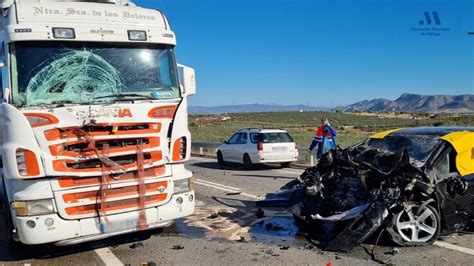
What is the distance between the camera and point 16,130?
511 centimetres

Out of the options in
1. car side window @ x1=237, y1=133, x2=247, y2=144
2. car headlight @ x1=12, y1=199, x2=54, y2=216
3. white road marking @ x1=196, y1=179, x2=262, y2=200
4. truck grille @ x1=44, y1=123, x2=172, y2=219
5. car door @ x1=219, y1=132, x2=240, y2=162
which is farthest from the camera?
car door @ x1=219, y1=132, x2=240, y2=162

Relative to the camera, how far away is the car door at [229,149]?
17781 millimetres

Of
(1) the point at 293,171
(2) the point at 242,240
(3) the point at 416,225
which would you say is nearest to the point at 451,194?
(3) the point at 416,225

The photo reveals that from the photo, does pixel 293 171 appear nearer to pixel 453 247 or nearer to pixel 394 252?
pixel 453 247

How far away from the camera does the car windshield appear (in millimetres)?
6259

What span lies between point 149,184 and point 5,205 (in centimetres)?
191

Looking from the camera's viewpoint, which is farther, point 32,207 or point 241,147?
point 241,147

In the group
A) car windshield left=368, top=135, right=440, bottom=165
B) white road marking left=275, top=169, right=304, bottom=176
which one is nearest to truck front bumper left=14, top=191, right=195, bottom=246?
car windshield left=368, top=135, right=440, bottom=165

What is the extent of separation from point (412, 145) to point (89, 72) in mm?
4531

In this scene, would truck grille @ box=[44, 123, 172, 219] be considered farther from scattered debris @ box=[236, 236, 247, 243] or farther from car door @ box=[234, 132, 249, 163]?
car door @ box=[234, 132, 249, 163]

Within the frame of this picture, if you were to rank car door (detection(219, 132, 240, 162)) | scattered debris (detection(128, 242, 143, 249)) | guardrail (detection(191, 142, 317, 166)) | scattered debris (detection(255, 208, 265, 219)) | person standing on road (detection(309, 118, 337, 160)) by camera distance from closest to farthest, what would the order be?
scattered debris (detection(128, 242, 143, 249))
scattered debris (detection(255, 208, 265, 219))
person standing on road (detection(309, 118, 337, 160))
car door (detection(219, 132, 240, 162))
guardrail (detection(191, 142, 317, 166))

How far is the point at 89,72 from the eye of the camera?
5.96 metres

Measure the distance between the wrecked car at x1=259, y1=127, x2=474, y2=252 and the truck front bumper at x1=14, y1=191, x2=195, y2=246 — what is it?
78.2 inches

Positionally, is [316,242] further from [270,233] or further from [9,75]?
[9,75]
